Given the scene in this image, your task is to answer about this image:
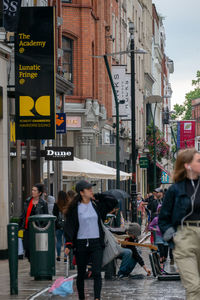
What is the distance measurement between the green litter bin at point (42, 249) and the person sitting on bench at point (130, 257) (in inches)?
56.9

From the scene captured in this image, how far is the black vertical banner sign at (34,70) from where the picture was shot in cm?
2058

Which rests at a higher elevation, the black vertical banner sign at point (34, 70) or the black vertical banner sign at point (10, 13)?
the black vertical banner sign at point (10, 13)

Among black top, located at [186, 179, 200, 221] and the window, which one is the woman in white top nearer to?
black top, located at [186, 179, 200, 221]

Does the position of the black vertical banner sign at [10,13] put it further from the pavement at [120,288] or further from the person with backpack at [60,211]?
the pavement at [120,288]

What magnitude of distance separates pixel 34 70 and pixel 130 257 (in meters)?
6.73

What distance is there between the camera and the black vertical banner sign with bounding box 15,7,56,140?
20.6 meters

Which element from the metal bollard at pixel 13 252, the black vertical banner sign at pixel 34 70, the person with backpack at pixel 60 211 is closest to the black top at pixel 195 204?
the metal bollard at pixel 13 252

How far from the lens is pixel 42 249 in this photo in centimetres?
1483

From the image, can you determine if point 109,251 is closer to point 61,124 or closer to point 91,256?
point 91,256

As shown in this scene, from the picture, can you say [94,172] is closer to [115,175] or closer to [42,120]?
[115,175]

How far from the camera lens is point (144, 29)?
69.5 metres

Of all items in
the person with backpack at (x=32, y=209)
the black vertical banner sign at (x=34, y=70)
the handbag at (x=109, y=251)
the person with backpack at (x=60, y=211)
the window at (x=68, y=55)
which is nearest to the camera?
the handbag at (x=109, y=251)

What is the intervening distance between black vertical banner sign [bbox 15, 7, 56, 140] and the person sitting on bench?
5.66 m

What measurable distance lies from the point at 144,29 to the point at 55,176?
4246 centimetres
